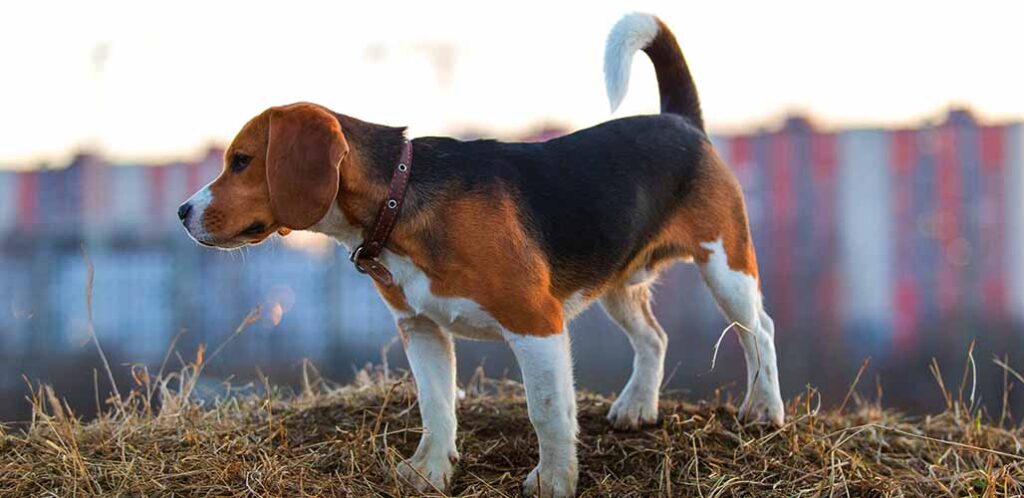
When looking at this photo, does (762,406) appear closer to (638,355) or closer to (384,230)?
(638,355)

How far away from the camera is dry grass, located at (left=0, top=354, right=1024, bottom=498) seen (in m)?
4.39

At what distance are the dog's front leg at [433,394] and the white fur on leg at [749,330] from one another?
4.47 feet

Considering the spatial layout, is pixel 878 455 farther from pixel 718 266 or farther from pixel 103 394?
pixel 103 394

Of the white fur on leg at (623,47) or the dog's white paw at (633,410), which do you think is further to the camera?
the white fur on leg at (623,47)

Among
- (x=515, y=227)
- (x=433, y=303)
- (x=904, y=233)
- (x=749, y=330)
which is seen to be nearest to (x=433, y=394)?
(x=433, y=303)

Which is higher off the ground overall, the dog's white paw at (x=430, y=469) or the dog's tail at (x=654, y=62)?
the dog's tail at (x=654, y=62)

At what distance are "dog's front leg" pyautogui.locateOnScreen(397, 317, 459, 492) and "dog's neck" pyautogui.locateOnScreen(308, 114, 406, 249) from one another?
515mm

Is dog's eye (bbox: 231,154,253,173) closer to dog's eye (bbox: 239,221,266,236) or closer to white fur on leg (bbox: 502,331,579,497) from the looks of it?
dog's eye (bbox: 239,221,266,236)

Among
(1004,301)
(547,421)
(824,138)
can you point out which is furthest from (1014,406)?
(547,421)

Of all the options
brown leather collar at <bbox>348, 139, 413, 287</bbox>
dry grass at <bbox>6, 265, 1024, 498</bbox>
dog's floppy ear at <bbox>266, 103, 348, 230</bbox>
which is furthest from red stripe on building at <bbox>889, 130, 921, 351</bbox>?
dog's floppy ear at <bbox>266, 103, 348, 230</bbox>

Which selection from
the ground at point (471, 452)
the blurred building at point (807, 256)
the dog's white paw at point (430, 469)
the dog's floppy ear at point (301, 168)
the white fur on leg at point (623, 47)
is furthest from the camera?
the blurred building at point (807, 256)

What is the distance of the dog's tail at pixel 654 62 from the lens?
18.4 feet

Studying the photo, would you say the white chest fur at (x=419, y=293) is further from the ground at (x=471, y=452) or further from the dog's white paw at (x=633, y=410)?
the dog's white paw at (x=633, y=410)

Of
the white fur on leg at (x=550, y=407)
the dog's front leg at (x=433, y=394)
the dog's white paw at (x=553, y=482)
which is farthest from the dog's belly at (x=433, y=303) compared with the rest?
the dog's white paw at (x=553, y=482)
